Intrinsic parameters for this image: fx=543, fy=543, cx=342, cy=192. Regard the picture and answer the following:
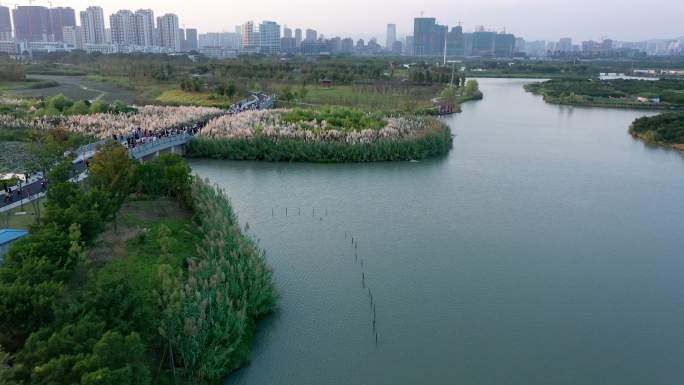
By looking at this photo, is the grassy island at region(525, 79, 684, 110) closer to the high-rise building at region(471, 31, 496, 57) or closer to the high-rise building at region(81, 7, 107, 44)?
the high-rise building at region(81, 7, 107, 44)

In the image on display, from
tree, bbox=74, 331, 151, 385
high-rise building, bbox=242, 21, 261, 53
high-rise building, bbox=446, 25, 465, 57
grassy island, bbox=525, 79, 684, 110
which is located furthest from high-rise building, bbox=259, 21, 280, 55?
tree, bbox=74, 331, 151, 385

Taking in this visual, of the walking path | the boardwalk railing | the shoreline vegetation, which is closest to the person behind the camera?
the shoreline vegetation

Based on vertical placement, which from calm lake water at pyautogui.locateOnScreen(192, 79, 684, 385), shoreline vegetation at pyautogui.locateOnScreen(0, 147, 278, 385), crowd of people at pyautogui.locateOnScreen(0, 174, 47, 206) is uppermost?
crowd of people at pyautogui.locateOnScreen(0, 174, 47, 206)

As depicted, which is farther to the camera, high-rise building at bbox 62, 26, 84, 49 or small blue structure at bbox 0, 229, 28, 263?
high-rise building at bbox 62, 26, 84, 49

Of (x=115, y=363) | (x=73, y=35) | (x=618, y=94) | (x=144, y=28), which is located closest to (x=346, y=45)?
(x=144, y=28)

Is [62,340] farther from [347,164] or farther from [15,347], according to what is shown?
[347,164]

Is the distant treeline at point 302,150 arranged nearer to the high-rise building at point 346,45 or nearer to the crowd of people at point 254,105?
the crowd of people at point 254,105

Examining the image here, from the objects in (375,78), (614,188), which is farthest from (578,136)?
(375,78)

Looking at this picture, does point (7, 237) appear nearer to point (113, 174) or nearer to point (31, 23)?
point (113, 174)
